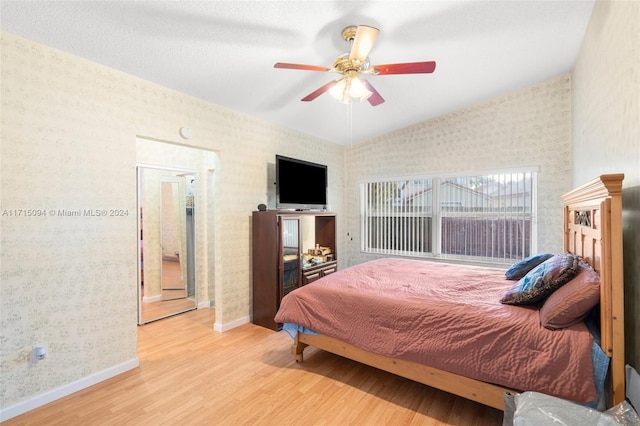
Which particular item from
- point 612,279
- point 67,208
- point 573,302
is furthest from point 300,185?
point 612,279

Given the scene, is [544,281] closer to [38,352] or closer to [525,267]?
[525,267]

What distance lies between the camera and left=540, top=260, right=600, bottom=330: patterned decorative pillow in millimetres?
1577

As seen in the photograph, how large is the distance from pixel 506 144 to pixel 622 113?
2.37m

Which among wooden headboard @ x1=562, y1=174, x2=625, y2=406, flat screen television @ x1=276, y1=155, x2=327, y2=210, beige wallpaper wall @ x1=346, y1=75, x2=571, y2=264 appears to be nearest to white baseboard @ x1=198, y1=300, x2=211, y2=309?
flat screen television @ x1=276, y1=155, x2=327, y2=210

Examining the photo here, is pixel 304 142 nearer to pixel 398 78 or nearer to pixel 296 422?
pixel 398 78

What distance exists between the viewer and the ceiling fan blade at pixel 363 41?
1821 millimetres

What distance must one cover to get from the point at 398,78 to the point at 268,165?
75.0 inches

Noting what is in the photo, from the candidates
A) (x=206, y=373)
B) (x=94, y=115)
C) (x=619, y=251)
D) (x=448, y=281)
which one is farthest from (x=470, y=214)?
(x=94, y=115)

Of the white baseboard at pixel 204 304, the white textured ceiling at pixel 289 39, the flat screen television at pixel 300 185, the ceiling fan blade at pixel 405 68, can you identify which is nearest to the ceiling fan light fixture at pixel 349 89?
the ceiling fan blade at pixel 405 68

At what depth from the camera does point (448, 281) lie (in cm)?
277

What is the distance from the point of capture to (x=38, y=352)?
6.97 feet

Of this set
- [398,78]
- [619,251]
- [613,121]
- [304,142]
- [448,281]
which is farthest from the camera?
[304,142]

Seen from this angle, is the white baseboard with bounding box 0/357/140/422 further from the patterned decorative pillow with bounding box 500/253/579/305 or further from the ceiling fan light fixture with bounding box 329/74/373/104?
the patterned decorative pillow with bounding box 500/253/579/305

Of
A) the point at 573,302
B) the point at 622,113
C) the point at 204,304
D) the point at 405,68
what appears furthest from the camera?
the point at 204,304
